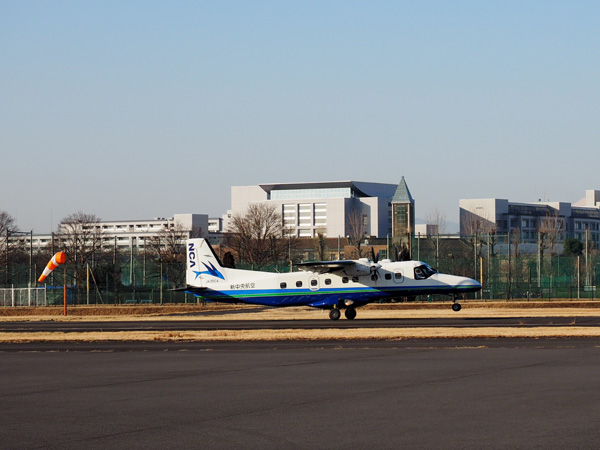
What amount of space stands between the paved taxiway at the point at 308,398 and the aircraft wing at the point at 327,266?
2016cm

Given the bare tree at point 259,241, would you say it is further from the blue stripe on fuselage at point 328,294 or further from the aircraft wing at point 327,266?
the aircraft wing at point 327,266

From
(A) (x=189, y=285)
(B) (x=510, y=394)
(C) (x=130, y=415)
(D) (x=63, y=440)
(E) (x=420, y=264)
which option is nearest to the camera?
(D) (x=63, y=440)

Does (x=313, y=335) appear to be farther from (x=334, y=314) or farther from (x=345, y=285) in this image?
(x=345, y=285)

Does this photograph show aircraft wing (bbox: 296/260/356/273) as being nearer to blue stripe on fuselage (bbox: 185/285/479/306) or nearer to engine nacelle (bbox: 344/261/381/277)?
engine nacelle (bbox: 344/261/381/277)

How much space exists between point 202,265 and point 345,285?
928cm

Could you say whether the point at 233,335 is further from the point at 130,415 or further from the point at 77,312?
the point at 77,312

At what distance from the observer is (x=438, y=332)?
32469mm

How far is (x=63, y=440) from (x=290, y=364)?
10.6 m

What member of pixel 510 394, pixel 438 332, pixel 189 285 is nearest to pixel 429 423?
pixel 510 394

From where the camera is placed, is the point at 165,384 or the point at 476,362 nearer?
the point at 165,384

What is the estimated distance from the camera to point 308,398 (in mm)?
15727

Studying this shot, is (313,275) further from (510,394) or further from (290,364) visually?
(510,394)

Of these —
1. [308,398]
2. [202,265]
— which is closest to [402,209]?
[202,265]

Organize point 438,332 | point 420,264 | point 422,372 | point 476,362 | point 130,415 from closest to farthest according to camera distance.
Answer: point 130,415 → point 422,372 → point 476,362 → point 438,332 → point 420,264
